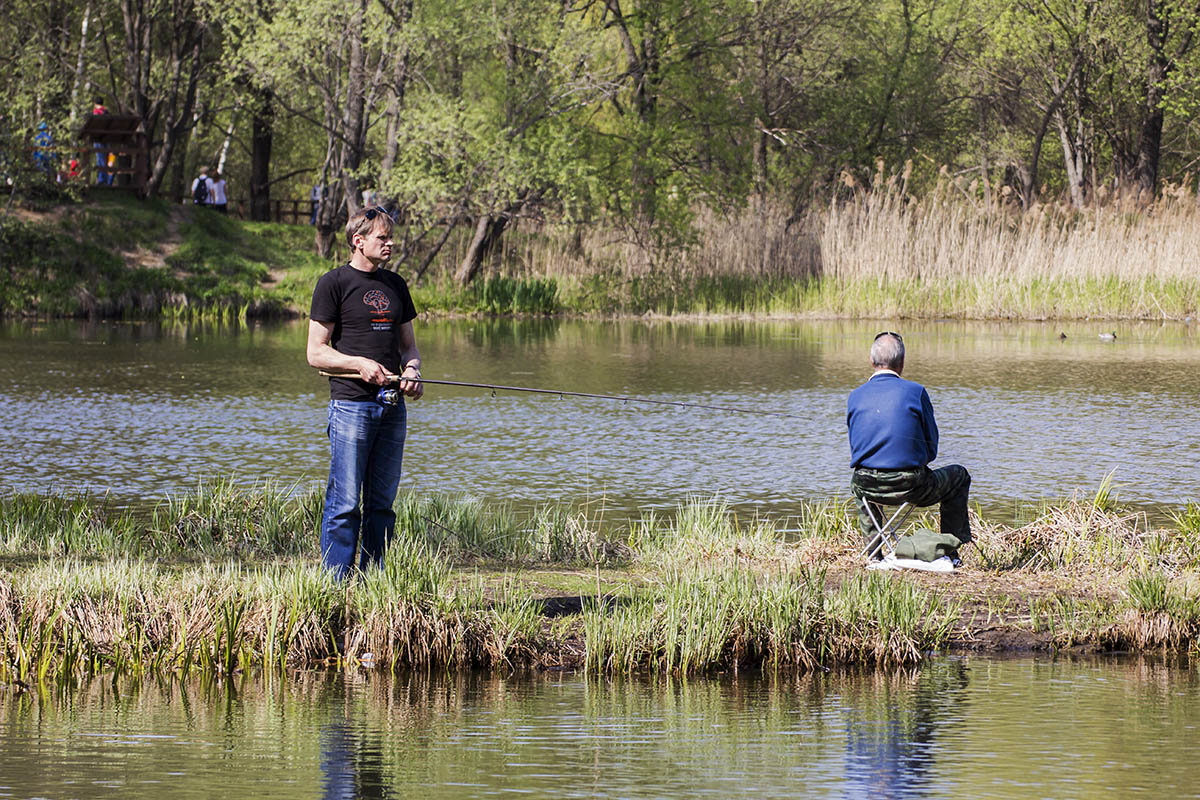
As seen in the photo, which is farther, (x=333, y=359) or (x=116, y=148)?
(x=116, y=148)

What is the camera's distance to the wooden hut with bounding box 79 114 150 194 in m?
42.0

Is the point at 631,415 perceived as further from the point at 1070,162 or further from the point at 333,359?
the point at 1070,162

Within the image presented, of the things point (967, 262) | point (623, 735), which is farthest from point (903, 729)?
point (967, 262)

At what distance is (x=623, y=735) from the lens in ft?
20.3

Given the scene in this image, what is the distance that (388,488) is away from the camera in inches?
315

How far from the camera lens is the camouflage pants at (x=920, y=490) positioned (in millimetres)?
8734

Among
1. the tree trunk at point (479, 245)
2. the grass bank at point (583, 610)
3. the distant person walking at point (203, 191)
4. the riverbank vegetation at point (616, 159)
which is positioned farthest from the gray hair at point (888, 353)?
the distant person walking at point (203, 191)

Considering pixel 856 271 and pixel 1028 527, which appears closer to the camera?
pixel 1028 527

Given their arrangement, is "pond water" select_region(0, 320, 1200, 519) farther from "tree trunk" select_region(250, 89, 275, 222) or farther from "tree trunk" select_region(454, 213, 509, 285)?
"tree trunk" select_region(250, 89, 275, 222)

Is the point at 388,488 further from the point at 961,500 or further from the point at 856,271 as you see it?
Answer: the point at 856,271

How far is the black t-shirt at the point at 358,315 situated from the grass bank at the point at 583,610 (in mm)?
835

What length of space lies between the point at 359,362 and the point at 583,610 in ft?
4.97

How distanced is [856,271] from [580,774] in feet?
91.6

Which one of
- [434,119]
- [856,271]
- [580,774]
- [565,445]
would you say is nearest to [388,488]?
[580,774]
